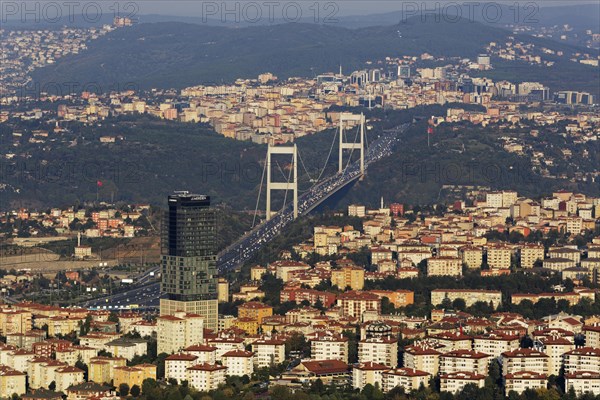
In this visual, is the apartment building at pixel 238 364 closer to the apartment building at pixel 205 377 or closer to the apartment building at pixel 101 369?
the apartment building at pixel 205 377

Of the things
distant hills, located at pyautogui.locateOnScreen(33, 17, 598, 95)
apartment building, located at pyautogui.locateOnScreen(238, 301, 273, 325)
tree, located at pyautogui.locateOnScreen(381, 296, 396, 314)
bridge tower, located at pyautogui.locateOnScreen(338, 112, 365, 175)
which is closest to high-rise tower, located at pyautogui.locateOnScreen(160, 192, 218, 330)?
apartment building, located at pyautogui.locateOnScreen(238, 301, 273, 325)

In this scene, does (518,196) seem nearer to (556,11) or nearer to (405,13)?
(405,13)

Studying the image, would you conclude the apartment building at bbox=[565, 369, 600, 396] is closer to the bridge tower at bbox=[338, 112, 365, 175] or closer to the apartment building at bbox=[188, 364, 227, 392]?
the apartment building at bbox=[188, 364, 227, 392]

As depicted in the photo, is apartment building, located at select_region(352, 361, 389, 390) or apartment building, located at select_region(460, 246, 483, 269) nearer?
apartment building, located at select_region(352, 361, 389, 390)

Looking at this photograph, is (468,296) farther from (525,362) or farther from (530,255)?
(525,362)

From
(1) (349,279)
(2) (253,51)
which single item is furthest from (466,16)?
(1) (349,279)
